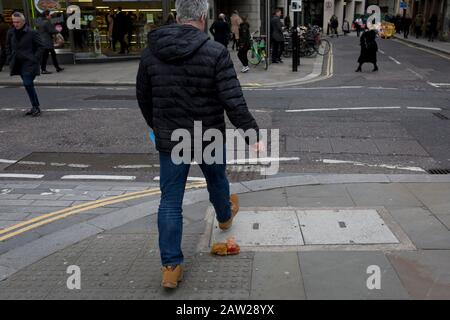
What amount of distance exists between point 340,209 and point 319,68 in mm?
14131

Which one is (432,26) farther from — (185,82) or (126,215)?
(185,82)

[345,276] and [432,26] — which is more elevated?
[345,276]

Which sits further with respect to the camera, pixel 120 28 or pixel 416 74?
pixel 120 28

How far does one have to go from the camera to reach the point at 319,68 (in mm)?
17891

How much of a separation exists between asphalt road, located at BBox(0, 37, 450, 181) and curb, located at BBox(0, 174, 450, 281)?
0.47m

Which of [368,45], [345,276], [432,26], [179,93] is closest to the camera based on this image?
[179,93]

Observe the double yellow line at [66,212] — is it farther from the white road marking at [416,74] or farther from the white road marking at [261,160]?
the white road marking at [416,74]

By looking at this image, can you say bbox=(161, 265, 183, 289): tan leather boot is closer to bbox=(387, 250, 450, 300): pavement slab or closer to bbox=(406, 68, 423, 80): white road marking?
bbox=(387, 250, 450, 300): pavement slab

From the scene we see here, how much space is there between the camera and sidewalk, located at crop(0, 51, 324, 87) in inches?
561

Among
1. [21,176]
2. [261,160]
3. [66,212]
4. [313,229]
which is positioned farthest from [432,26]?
[66,212]

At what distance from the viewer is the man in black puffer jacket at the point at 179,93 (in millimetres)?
2986

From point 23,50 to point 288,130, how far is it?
5.25 metres

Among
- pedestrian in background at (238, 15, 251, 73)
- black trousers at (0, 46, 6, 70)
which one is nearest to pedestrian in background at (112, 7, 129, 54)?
black trousers at (0, 46, 6, 70)

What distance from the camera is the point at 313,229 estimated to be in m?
4.05
